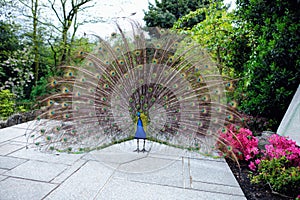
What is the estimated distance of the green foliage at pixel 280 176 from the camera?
2.16 metres

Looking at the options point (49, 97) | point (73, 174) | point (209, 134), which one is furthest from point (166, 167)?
point (49, 97)

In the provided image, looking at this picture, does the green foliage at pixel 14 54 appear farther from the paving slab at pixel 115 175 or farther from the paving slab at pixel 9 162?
the paving slab at pixel 9 162

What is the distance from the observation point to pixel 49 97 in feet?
9.05

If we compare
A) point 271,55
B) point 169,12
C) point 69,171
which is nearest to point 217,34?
point 271,55

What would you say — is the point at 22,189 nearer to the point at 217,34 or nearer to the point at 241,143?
the point at 241,143

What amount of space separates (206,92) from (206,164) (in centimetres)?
97

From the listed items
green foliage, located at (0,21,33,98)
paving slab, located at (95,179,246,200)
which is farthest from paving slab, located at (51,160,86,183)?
green foliage, located at (0,21,33,98)

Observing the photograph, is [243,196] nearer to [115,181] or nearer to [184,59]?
[115,181]

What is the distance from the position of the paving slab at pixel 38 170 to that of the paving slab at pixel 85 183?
0.24 metres

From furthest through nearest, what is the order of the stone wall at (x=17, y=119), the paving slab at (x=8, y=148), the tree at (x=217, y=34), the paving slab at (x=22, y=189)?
the tree at (x=217, y=34), the stone wall at (x=17, y=119), the paving slab at (x=8, y=148), the paving slab at (x=22, y=189)

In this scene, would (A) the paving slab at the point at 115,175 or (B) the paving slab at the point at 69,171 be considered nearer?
(A) the paving slab at the point at 115,175

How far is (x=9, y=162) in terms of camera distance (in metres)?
2.74

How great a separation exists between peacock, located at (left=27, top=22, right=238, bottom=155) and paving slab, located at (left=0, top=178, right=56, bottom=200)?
1.93 ft

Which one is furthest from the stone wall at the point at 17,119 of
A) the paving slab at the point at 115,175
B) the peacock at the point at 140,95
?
the peacock at the point at 140,95
